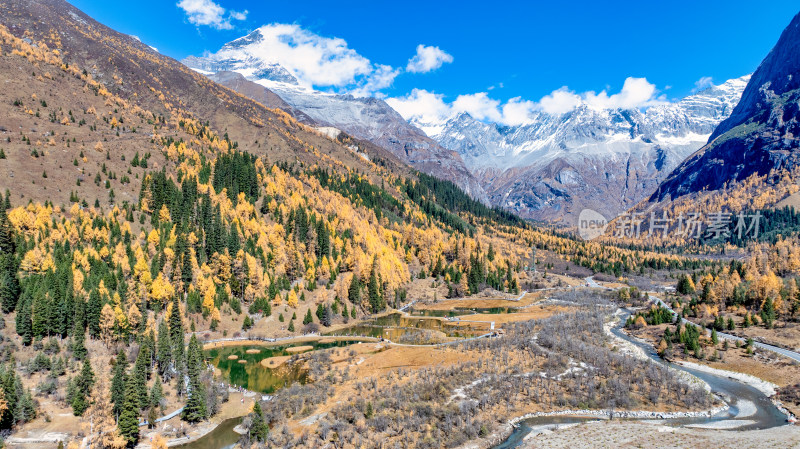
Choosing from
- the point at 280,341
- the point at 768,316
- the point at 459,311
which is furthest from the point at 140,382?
the point at 768,316

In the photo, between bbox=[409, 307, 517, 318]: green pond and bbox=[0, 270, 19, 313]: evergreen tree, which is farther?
bbox=[409, 307, 517, 318]: green pond

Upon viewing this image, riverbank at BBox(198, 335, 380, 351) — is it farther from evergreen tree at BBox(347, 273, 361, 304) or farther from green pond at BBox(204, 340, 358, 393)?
evergreen tree at BBox(347, 273, 361, 304)

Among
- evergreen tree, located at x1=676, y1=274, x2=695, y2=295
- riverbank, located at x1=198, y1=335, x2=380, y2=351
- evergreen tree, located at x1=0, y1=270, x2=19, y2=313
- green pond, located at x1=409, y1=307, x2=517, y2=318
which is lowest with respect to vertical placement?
riverbank, located at x1=198, y1=335, x2=380, y2=351

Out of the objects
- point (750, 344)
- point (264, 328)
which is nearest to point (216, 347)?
point (264, 328)

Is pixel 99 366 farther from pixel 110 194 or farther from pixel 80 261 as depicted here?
pixel 110 194

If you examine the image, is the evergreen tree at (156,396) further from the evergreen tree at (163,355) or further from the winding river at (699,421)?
the evergreen tree at (163,355)

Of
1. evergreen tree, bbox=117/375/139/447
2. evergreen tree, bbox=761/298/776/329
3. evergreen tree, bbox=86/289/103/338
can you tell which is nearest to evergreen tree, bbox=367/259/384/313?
evergreen tree, bbox=86/289/103/338

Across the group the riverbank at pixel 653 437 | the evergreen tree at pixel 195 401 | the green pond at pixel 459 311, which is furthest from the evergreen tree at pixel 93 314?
the green pond at pixel 459 311

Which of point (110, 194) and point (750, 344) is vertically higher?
point (110, 194)
